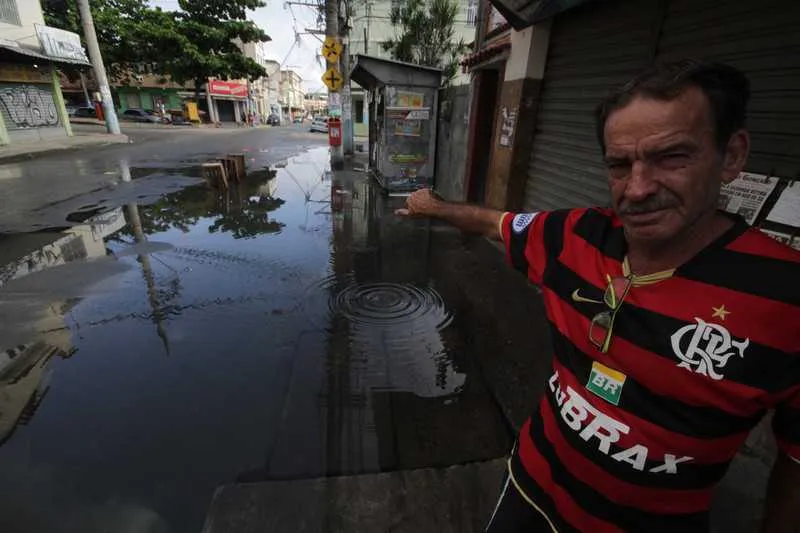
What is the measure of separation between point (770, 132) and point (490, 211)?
2.21m

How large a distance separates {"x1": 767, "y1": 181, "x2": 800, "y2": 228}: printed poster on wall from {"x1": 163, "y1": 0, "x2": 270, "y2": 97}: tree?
128 feet

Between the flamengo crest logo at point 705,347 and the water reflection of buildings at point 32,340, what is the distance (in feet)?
12.2

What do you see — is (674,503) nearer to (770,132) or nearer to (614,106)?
(614,106)

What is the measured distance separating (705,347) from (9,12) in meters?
25.6

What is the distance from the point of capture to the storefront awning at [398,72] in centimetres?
885

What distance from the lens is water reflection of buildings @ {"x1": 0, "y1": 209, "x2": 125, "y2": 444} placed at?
9.15ft

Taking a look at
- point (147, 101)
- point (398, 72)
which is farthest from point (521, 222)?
point (147, 101)

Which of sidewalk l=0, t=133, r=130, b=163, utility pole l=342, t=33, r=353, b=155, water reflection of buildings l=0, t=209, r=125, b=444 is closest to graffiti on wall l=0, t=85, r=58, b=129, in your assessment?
sidewalk l=0, t=133, r=130, b=163

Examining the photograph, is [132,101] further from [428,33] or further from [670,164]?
[670,164]

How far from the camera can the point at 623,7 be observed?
4.00m

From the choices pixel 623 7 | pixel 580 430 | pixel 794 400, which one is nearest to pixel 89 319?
pixel 580 430

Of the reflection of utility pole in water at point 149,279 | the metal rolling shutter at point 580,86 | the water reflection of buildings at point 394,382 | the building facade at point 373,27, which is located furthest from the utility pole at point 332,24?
the building facade at point 373,27

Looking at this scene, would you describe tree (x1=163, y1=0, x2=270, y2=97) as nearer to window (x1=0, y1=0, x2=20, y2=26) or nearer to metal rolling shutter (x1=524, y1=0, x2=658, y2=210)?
window (x1=0, y1=0, x2=20, y2=26)

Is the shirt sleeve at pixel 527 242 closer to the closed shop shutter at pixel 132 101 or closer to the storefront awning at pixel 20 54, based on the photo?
the storefront awning at pixel 20 54
